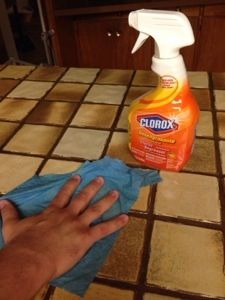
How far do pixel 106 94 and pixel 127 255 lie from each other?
0.43 metres

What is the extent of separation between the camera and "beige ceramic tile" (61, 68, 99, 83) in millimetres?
774

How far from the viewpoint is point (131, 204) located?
42cm

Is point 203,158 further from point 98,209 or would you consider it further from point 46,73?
point 46,73

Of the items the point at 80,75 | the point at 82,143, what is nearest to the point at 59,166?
the point at 82,143

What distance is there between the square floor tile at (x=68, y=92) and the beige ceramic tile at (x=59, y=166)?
0.73ft

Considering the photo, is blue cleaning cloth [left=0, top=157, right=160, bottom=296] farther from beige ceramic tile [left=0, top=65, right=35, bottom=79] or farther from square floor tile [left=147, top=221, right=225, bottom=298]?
beige ceramic tile [left=0, top=65, right=35, bottom=79]

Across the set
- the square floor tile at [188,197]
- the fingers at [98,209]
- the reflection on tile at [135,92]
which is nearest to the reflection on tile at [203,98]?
the reflection on tile at [135,92]

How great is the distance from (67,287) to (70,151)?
0.25 metres

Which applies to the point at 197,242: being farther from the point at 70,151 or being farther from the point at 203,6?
the point at 203,6

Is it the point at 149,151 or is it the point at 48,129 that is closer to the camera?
the point at 149,151

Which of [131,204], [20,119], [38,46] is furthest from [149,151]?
[38,46]

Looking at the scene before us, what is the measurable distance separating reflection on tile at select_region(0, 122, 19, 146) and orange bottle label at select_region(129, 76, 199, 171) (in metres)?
0.26

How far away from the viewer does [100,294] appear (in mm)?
328

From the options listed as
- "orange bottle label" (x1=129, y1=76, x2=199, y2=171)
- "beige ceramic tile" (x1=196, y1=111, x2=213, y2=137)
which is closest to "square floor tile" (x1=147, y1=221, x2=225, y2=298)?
"orange bottle label" (x1=129, y1=76, x2=199, y2=171)
